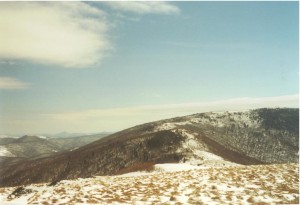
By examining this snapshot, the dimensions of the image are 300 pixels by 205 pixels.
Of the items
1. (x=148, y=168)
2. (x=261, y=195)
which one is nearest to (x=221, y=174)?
(x=261, y=195)

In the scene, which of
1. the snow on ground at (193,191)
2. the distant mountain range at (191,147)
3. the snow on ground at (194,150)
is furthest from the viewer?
the distant mountain range at (191,147)

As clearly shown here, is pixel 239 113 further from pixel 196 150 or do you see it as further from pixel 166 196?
pixel 166 196

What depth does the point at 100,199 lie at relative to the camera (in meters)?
14.9

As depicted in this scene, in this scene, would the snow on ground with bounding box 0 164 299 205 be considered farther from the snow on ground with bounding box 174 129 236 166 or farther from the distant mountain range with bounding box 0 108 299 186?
the snow on ground with bounding box 174 129 236 166

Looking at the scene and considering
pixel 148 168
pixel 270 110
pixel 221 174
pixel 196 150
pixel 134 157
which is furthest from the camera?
pixel 270 110

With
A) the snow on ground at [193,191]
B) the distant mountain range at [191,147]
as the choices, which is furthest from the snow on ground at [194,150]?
the snow on ground at [193,191]

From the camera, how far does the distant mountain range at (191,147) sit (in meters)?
66.8

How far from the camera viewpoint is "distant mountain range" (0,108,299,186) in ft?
219

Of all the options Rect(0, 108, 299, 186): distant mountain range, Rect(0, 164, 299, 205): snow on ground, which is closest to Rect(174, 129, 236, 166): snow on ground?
Rect(0, 108, 299, 186): distant mountain range

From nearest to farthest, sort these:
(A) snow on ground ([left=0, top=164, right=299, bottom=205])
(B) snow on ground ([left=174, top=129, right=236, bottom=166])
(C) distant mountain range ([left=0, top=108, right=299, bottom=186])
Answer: (A) snow on ground ([left=0, top=164, right=299, bottom=205]) → (B) snow on ground ([left=174, top=129, right=236, bottom=166]) → (C) distant mountain range ([left=0, top=108, right=299, bottom=186])

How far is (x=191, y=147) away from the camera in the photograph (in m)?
66.1

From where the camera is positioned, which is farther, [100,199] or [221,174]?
[221,174]

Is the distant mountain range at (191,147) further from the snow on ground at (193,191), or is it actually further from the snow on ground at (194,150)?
the snow on ground at (193,191)

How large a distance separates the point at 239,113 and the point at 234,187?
12013 centimetres
